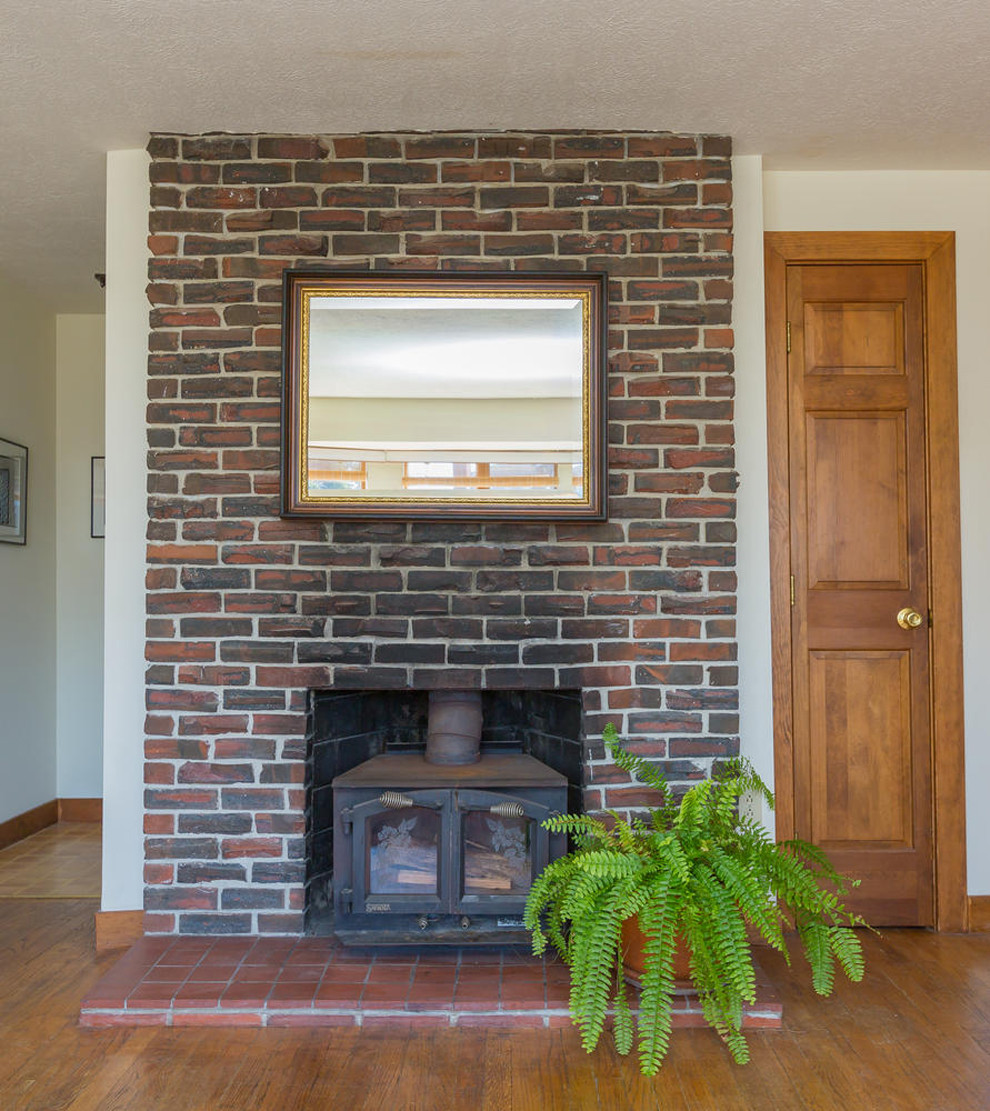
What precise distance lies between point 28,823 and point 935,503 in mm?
4011

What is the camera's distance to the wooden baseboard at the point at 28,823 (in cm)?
410

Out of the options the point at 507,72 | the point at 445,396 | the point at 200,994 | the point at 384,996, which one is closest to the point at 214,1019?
the point at 200,994

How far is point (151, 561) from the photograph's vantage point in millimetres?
2781

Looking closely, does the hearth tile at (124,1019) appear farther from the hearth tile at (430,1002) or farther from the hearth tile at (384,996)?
the hearth tile at (430,1002)

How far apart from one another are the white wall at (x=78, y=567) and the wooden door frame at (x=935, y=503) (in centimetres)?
322

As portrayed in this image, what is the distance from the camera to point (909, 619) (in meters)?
3.06

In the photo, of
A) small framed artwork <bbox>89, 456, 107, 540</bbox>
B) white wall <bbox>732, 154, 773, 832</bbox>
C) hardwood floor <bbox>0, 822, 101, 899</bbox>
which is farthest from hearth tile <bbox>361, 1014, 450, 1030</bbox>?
small framed artwork <bbox>89, 456, 107, 540</bbox>

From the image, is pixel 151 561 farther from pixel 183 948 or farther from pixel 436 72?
pixel 436 72

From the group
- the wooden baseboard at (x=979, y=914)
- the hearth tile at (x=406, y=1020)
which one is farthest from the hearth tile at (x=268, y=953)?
the wooden baseboard at (x=979, y=914)

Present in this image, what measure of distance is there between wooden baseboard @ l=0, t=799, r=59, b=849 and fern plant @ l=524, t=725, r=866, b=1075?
2736 millimetres

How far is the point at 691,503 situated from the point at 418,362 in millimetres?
912

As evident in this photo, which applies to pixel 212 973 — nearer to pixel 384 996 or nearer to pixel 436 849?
pixel 384 996

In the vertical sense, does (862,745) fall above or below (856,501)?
below

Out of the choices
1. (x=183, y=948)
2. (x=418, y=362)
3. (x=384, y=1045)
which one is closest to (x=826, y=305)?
(x=418, y=362)
